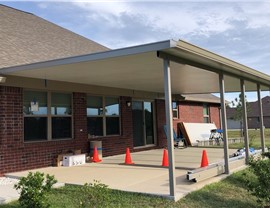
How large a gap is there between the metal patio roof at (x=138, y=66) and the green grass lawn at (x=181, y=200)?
277 cm

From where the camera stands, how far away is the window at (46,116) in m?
9.90

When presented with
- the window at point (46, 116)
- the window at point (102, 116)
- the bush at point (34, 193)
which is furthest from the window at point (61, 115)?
the bush at point (34, 193)

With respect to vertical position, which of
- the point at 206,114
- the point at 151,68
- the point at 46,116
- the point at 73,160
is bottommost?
the point at 73,160

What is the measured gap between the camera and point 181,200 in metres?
6.17

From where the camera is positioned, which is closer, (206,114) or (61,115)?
(61,115)

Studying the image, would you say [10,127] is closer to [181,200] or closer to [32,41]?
[32,41]

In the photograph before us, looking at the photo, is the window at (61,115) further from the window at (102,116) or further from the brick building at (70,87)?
the window at (102,116)

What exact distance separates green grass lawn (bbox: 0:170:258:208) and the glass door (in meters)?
7.67

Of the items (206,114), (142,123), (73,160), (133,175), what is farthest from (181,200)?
(206,114)

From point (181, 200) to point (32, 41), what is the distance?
844 cm

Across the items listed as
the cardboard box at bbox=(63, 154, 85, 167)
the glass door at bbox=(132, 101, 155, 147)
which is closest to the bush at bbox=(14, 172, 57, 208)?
the cardboard box at bbox=(63, 154, 85, 167)

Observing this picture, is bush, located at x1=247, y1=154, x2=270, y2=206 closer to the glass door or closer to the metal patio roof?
the metal patio roof

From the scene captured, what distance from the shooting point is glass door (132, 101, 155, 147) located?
49.0 feet

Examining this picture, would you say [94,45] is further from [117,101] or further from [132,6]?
[132,6]
